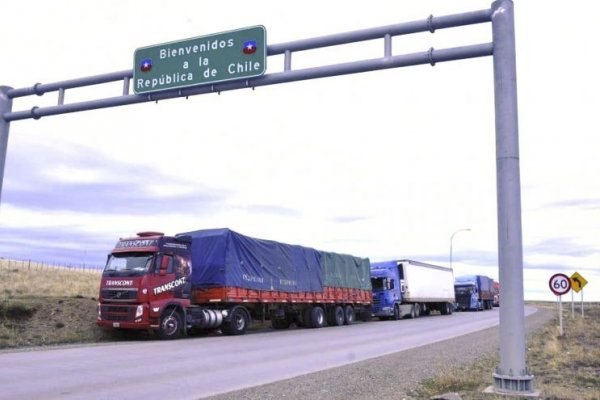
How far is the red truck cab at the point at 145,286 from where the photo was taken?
715 inches

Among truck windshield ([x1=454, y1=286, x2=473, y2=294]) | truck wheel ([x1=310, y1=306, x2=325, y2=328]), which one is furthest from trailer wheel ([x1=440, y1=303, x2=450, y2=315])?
truck wheel ([x1=310, y1=306, x2=325, y2=328])

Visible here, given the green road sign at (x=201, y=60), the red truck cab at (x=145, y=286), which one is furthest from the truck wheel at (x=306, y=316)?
the green road sign at (x=201, y=60)

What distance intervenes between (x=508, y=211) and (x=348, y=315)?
23104mm

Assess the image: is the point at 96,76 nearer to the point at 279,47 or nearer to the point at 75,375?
the point at 279,47

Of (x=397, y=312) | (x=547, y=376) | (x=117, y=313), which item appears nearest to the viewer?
(x=547, y=376)

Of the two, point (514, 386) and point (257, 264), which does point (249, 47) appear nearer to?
point (514, 386)

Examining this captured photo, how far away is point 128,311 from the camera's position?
59.6 feet

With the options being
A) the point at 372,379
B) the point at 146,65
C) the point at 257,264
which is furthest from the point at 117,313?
the point at 372,379

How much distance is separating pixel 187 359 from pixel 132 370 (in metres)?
2.19

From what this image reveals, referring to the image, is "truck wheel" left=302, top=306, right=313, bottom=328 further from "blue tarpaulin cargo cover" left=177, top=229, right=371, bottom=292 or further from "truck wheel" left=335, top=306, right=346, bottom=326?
"truck wheel" left=335, top=306, right=346, bottom=326

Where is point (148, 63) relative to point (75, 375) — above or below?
above

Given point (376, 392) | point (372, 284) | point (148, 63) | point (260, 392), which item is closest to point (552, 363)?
point (376, 392)

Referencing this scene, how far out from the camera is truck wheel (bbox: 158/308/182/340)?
61.6 feet

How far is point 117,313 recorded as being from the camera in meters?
18.4
